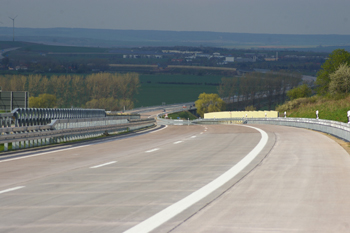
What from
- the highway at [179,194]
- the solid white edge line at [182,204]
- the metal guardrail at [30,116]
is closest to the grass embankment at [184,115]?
the metal guardrail at [30,116]

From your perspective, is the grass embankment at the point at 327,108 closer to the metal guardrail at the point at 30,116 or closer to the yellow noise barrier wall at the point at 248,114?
the yellow noise barrier wall at the point at 248,114

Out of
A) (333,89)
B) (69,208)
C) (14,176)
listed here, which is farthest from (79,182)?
(333,89)

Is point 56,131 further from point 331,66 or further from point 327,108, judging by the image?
point 331,66

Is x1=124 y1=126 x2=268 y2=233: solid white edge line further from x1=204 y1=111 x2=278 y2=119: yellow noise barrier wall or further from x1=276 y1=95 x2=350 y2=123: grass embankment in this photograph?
x1=204 y1=111 x2=278 y2=119: yellow noise barrier wall

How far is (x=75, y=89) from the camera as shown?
186500mm

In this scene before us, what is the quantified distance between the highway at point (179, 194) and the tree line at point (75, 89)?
505 feet

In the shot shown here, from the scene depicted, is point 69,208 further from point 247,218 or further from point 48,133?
point 48,133

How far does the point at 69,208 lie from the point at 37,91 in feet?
588

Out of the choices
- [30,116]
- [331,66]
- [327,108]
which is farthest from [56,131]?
[331,66]

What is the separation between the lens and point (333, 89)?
7106cm

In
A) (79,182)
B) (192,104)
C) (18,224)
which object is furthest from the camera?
(192,104)

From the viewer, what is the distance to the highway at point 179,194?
659cm

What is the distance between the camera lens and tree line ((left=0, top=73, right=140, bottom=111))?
569ft

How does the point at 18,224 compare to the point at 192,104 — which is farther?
the point at 192,104
